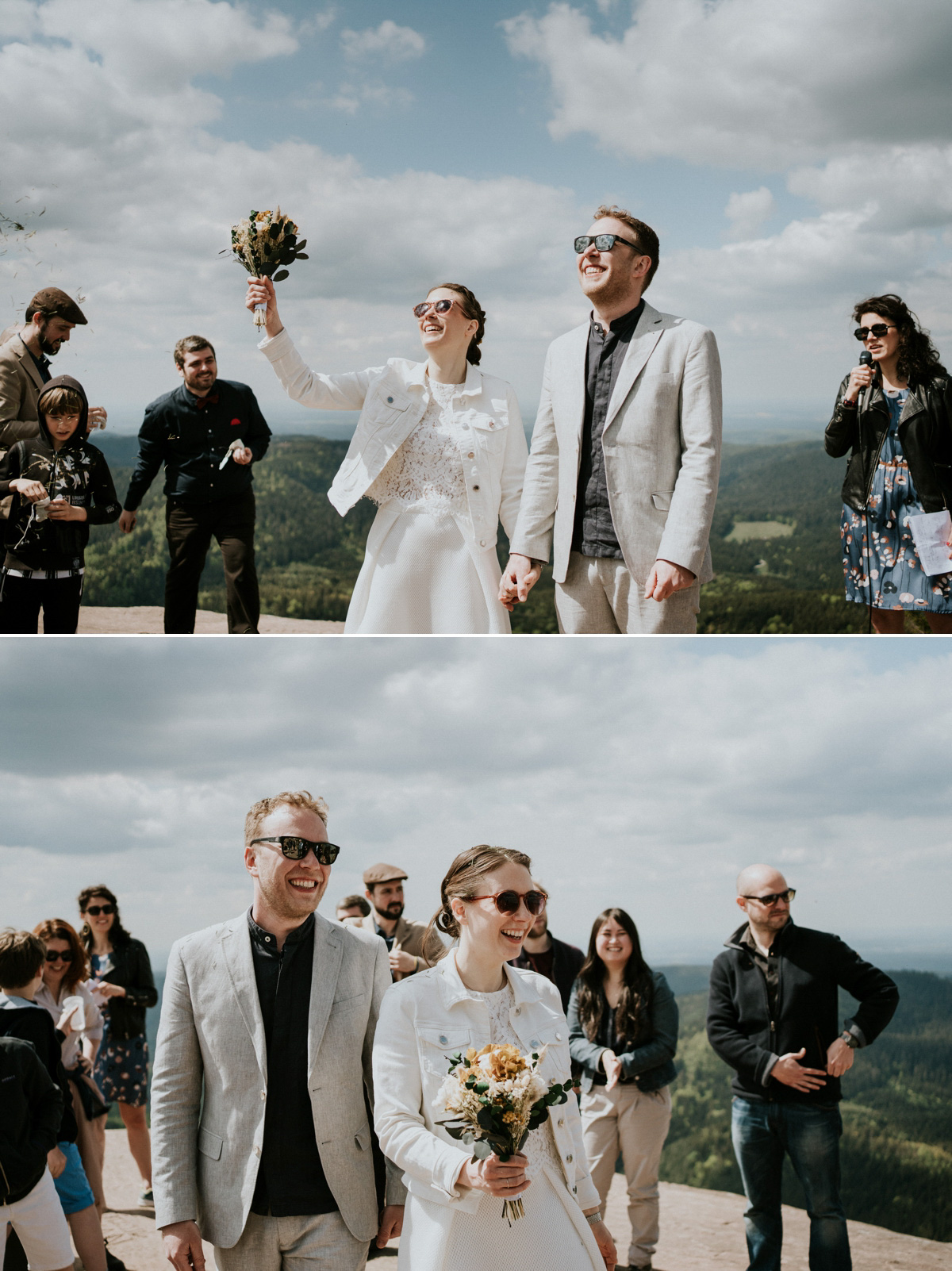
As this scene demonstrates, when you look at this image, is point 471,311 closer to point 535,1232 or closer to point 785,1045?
point 785,1045

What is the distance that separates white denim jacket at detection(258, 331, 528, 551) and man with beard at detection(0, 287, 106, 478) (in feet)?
5.13

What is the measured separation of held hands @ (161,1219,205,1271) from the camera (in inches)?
98.0

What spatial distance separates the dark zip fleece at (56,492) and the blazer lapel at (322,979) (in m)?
2.72

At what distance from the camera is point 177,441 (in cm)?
553

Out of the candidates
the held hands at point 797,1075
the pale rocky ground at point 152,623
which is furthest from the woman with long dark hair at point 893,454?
the pale rocky ground at point 152,623

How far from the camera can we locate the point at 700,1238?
4.54m

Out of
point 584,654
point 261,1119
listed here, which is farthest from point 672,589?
point 261,1119

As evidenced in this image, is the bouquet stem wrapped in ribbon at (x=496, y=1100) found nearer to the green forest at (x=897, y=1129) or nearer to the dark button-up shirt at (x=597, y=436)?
the dark button-up shirt at (x=597, y=436)

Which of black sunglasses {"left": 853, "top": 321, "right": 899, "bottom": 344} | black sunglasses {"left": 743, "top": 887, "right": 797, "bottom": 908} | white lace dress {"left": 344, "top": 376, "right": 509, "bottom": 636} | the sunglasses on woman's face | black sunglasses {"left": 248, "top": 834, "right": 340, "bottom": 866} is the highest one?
black sunglasses {"left": 853, "top": 321, "right": 899, "bottom": 344}

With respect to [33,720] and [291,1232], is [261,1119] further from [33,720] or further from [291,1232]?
[33,720]

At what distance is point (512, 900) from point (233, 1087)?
2.65 ft

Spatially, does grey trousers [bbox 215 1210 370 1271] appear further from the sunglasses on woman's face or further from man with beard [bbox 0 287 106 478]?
man with beard [bbox 0 287 106 478]

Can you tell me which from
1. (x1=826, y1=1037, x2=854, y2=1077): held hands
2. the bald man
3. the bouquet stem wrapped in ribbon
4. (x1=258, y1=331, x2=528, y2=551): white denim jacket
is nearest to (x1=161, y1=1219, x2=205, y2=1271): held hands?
the bouquet stem wrapped in ribbon

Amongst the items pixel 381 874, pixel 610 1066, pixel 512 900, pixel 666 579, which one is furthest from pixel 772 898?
pixel 512 900
